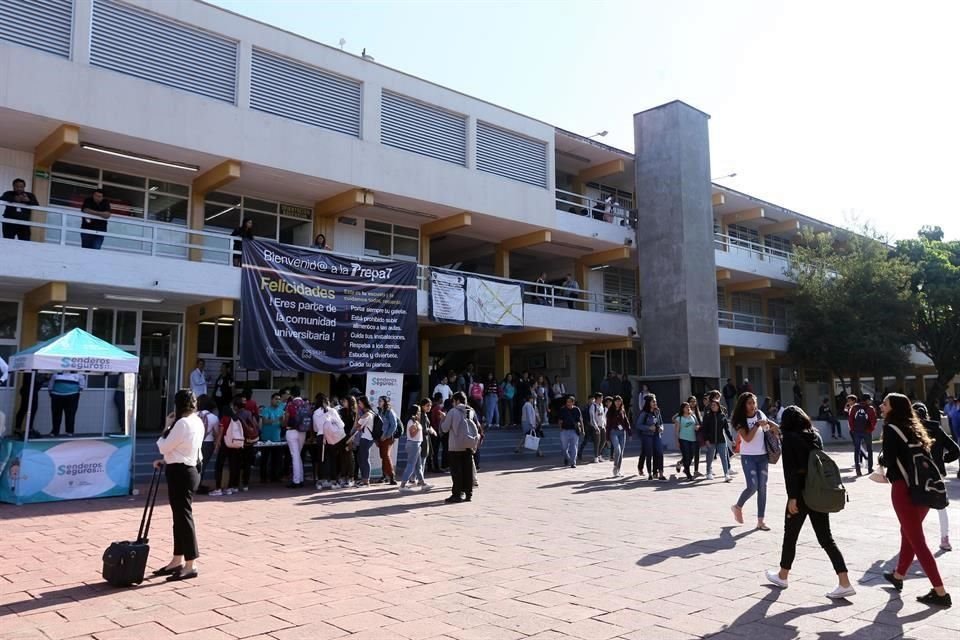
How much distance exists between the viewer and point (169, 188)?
18.4 metres

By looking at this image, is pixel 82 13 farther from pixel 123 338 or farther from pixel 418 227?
pixel 418 227

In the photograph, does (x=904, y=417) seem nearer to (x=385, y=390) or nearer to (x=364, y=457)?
(x=364, y=457)

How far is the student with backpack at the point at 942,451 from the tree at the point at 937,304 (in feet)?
88.9

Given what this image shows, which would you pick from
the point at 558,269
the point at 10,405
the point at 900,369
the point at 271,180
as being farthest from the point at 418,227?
the point at 900,369

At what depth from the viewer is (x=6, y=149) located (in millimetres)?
16031

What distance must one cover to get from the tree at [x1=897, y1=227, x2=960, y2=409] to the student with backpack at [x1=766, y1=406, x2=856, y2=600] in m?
30.5

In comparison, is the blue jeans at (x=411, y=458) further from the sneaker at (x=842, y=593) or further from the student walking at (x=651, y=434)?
the sneaker at (x=842, y=593)

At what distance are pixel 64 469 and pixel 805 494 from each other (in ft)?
34.9

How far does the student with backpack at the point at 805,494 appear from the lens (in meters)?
5.67

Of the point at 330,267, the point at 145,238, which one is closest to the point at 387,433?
the point at 330,267

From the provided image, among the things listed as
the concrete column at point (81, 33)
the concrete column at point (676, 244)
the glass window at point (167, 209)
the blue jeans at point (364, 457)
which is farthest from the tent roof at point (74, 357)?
the concrete column at point (676, 244)

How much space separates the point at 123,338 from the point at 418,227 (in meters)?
9.24

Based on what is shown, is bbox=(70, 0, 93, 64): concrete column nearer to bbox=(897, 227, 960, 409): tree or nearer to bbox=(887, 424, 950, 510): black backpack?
bbox=(887, 424, 950, 510): black backpack

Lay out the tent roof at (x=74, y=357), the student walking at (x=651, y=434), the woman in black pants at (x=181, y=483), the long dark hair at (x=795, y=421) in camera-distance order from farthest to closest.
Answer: the student walking at (x=651, y=434), the tent roof at (x=74, y=357), the woman in black pants at (x=181, y=483), the long dark hair at (x=795, y=421)
